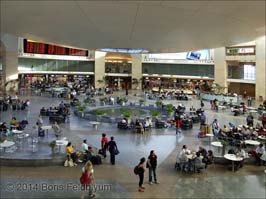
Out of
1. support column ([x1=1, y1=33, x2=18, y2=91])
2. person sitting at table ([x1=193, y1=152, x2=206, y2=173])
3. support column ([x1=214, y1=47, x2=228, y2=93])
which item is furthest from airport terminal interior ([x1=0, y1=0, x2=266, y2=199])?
support column ([x1=214, y1=47, x2=228, y2=93])

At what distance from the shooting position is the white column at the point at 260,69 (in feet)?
120

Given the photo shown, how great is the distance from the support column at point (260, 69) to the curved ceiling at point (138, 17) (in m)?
18.7

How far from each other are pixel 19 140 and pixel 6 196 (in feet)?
20.2

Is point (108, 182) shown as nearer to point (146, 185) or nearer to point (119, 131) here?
point (146, 185)

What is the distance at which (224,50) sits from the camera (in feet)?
144

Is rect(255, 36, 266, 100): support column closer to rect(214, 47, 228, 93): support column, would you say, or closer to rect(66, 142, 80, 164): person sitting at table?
rect(214, 47, 228, 93): support column

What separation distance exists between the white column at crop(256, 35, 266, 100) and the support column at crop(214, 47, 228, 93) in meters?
6.63

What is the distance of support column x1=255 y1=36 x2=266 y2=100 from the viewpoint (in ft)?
120

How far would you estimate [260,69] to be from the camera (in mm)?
37062

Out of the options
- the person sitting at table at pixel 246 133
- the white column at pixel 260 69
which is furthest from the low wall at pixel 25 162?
the white column at pixel 260 69

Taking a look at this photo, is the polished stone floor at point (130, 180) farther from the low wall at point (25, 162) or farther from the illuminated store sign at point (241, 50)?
the illuminated store sign at point (241, 50)

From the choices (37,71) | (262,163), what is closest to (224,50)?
(37,71)

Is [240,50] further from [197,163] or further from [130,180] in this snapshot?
[130,180]

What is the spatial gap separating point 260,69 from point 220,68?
8.04m
